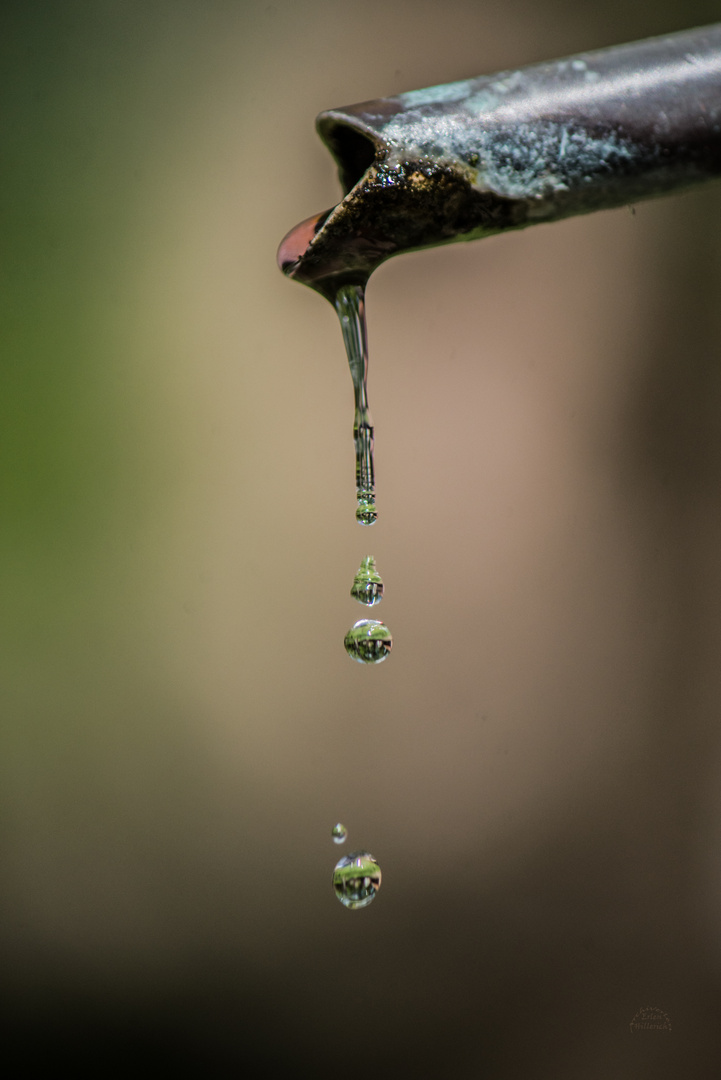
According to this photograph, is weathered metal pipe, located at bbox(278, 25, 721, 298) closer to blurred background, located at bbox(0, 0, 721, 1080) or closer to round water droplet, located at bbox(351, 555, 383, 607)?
round water droplet, located at bbox(351, 555, 383, 607)

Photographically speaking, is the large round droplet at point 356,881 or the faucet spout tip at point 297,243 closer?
the faucet spout tip at point 297,243

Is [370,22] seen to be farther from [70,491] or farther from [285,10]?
[70,491]

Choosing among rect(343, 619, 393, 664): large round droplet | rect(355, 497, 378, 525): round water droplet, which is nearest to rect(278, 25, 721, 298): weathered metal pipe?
rect(355, 497, 378, 525): round water droplet

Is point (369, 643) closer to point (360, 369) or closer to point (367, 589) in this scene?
point (367, 589)

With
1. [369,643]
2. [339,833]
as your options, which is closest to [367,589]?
[369,643]

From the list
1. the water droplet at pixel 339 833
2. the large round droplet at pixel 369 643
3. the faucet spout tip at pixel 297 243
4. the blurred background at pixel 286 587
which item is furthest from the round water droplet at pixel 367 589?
the blurred background at pixel 286 587

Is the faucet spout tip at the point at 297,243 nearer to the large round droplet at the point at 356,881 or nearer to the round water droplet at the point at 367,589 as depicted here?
the round water droplet at the point at 367,589

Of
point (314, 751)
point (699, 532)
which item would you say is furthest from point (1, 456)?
point (699, 532)
